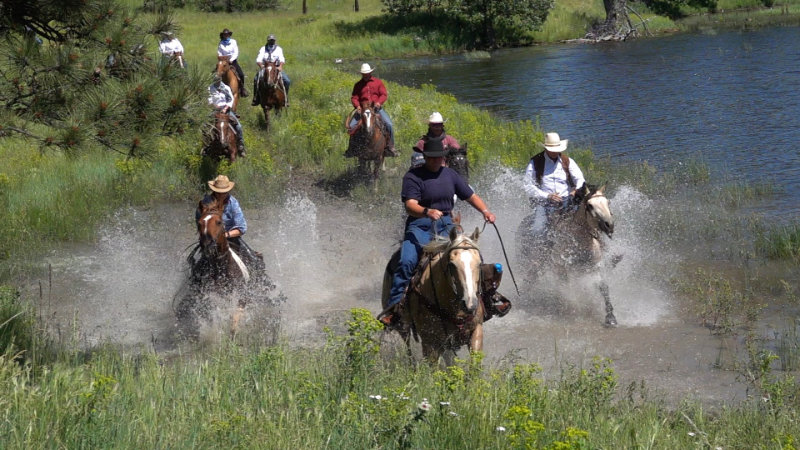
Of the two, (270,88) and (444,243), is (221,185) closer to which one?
(444,243)

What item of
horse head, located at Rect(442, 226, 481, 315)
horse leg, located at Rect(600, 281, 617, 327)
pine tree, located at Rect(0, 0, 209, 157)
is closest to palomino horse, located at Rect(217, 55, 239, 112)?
horse leg, located at Rect(600, 281, 617, 327)

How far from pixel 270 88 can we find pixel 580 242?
49.4 ft

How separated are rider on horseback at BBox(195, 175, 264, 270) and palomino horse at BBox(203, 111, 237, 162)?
25.2 ft

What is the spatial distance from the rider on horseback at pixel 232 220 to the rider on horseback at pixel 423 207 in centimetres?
271

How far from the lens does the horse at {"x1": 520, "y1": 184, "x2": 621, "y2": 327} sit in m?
12.6

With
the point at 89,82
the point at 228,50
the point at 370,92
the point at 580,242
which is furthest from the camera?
the point at 228,50

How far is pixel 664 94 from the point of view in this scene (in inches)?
1369

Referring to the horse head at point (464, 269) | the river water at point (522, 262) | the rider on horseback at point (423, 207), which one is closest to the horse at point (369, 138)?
the river water at point (522, 262)

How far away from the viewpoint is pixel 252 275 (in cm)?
1250

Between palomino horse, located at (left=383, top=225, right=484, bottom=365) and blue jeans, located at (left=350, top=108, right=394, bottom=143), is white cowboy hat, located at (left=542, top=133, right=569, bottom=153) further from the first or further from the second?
blue jeans, located at (left=350, top=108, right=394, bottom=143)

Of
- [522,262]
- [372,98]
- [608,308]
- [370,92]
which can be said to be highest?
[370,92]

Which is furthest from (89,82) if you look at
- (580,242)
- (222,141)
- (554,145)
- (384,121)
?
(384,121)

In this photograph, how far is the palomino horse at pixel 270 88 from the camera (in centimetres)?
2611

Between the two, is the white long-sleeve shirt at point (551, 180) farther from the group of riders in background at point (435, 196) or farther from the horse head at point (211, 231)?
the horse head at point (211, 231)
